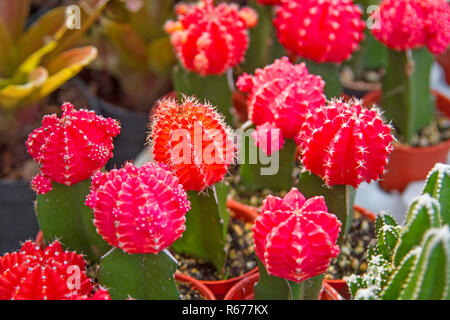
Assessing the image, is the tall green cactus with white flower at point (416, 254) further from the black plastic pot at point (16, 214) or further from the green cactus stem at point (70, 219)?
the black plastic pot at point (16, 214)

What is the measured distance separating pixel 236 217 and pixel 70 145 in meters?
0.51

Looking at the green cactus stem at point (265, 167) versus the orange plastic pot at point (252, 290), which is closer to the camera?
the orange plastic pot at point (252, 290)

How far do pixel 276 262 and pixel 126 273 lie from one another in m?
0.19

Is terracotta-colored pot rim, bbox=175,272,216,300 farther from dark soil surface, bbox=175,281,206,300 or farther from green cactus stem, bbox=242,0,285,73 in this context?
green cactus stem, bbox=242,0,285,73

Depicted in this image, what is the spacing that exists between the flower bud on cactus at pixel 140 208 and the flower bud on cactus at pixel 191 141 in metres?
0.08

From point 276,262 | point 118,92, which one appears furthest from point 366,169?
point 118,92

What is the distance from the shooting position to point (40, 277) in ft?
2.03

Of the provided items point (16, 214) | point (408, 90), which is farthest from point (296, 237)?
point (16, 214)

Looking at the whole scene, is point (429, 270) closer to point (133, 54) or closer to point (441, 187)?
point (441, 187)

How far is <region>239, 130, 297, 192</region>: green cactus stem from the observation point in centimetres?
103

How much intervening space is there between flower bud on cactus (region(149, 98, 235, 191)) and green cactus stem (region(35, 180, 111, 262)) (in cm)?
15

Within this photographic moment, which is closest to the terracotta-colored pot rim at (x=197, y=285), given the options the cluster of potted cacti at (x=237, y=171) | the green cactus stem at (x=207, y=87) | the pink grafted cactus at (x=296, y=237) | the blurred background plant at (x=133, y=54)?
the cluster of potted cacti at (x=237, y=171)

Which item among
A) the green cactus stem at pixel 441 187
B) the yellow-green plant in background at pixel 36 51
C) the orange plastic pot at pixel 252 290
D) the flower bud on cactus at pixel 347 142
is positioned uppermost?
the yellow-green plant in background at pixel 36 51

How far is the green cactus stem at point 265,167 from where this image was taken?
40.7 inches
